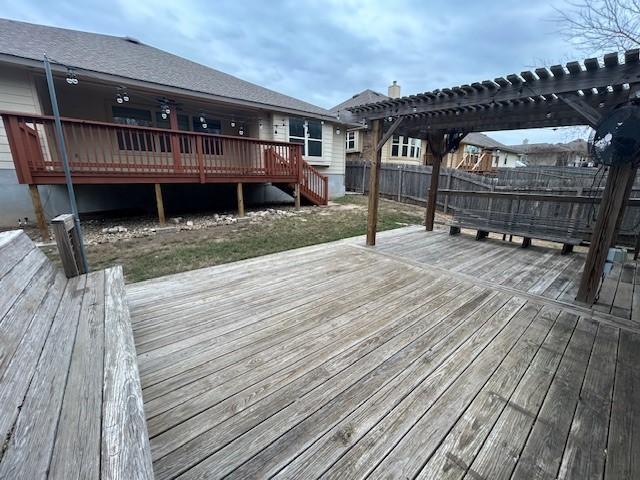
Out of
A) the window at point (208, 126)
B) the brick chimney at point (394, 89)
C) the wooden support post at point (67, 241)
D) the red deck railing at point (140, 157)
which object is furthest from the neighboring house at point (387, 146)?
the wooden support post at point (67, 241)

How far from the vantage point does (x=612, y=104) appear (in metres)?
3.12

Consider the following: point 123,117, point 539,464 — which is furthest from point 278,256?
point 123,117

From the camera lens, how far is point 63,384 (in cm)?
117

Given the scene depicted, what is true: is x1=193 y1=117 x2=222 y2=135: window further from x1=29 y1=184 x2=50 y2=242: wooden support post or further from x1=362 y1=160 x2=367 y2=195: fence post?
x1=362 y1=160 x2=367 y2=195: fence post

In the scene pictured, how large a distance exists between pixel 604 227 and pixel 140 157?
824cm

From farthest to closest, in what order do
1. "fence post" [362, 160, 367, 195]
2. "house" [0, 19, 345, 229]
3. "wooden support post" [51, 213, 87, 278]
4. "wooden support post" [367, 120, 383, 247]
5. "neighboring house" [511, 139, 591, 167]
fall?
1. "neighboring house" [511, 139, 591, 167]
2. "fence post" [362, 160, 367, 195]
3. "house" [0, 19, 345, 229]
4. "wooden support post" [367, 120, 383, 247]
5. "wooden support post" [51, 213, 87, 278]

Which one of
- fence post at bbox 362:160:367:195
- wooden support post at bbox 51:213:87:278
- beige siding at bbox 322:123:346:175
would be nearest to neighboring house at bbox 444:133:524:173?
fence post at bbox 362:160:367:195

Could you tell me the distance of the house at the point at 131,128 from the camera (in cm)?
593

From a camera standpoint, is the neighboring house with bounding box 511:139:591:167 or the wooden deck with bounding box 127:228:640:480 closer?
the wooden deck with bounding box 127:228:640:480

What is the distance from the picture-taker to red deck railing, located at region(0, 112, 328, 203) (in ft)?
17.9

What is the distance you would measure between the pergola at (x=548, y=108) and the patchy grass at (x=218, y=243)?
5.43 feet

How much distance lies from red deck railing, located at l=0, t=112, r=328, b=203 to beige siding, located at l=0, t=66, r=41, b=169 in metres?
0.53

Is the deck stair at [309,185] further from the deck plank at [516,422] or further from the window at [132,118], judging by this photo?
the deck plank at [516,422]

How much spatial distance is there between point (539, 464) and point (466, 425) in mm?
324
